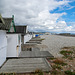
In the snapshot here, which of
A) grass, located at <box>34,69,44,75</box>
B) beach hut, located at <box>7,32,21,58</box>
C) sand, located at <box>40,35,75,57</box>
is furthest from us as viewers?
sand, located at <box>40,35,75,57</box>

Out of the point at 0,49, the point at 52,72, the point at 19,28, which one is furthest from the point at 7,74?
the point at 19,28

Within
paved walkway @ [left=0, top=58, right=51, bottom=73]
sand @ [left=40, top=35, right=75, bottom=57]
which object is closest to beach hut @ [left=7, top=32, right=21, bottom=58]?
paved walkway @ [left=0, top=58, right=51, bottom=73]

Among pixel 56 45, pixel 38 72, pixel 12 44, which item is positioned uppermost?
pixel 12 44

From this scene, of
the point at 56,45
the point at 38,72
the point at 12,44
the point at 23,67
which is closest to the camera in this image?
the point at 38,72

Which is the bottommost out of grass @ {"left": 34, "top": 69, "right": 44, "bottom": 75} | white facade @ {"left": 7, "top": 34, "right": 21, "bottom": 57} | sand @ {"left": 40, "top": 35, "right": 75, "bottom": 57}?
sand @ {"left": 40, "top": 35, "right": 75, "bottom": 57}

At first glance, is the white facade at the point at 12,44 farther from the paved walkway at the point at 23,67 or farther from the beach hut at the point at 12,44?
the paved walkway at the point at 23,67

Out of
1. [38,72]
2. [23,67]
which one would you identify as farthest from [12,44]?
[38,72]

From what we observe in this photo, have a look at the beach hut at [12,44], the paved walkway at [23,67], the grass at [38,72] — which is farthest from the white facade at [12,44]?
the grass at [38,72]

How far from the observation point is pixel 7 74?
13.5 ft

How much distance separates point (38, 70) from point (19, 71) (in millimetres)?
1120

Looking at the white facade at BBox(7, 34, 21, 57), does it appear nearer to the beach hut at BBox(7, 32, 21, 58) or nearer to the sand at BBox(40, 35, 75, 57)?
the beach hut at BBox(7, 32, 21, 58)

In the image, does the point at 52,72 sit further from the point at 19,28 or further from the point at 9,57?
the point at 19,28

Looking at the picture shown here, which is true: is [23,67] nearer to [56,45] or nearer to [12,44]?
[12,44]

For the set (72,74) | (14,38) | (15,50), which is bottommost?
(72,74)
